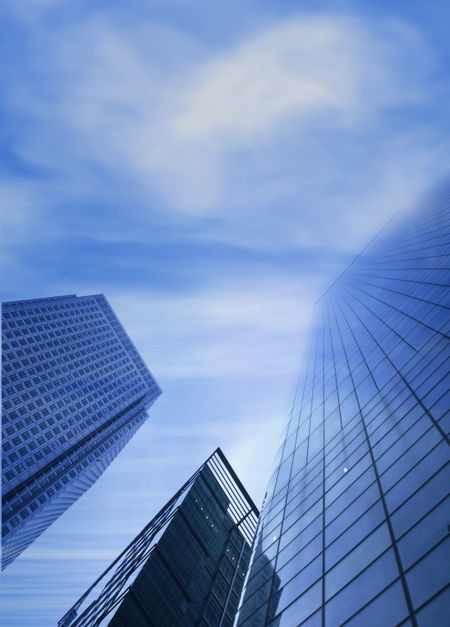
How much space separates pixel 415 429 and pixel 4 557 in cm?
14228

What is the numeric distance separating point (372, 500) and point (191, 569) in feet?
70.7

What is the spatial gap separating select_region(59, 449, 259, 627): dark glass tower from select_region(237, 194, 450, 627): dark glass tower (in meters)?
6.92

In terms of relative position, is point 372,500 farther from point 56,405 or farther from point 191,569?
point 56,405

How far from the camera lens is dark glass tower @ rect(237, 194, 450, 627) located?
9109mm

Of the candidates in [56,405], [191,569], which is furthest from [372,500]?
[56,405]

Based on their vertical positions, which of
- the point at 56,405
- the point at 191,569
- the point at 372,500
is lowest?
the point at 372,500

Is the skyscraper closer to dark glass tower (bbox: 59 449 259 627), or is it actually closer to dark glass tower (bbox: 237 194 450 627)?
dark glass tower (bbox: 59 449 259 627)

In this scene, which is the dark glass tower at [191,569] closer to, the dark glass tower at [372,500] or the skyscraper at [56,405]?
the dark glass tower at [372,500]

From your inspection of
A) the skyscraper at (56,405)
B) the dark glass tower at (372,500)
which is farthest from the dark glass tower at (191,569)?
the skyscraper at (56,405)

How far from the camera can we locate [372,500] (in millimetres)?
12719

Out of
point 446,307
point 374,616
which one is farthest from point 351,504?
point 446,307

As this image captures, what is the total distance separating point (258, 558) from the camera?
65.0ft

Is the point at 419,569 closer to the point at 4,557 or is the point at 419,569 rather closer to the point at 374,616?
the point at 374,616

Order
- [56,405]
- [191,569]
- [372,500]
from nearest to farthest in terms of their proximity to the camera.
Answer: [372,500] → [191,569] → [56,405]
